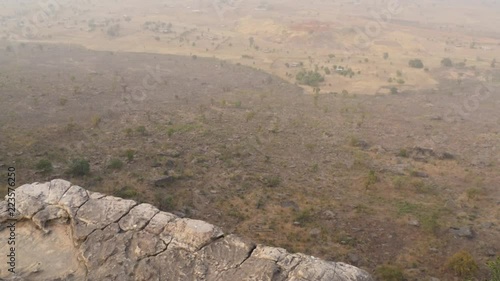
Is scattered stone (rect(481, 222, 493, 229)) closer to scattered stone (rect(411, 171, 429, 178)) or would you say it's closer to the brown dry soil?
the brown dry soil

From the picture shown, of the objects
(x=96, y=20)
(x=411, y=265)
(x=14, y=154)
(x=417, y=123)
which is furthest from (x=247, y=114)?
(x=96, y=20)

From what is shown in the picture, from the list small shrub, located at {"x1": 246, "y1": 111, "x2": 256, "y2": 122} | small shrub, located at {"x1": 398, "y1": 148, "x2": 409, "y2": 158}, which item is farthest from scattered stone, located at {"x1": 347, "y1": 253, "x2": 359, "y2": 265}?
small shrub, located at {"x1": 246, "y1": 111, "x2": 256, "y2": 122}

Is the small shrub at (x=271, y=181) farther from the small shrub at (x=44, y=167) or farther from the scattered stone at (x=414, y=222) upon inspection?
the small shrub at (x=44, y=167)

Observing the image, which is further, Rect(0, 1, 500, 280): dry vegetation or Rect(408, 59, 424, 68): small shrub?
Rect(408, 59, 424, 68): small shrub

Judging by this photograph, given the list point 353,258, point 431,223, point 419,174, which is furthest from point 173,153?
point 419,174

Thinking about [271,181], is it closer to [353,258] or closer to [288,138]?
[353,258]

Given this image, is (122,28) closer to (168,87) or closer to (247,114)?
(168,87)

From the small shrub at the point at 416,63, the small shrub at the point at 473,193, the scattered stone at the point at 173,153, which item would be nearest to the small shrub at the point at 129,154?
the scattered stone at the point at 173,153
